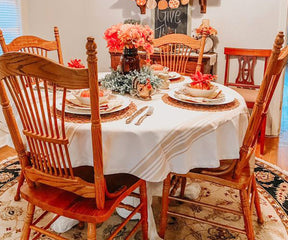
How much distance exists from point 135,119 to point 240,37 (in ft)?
8.25

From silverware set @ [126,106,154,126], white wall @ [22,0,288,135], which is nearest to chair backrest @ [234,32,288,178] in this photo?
silverware set @ [126,106,154,126]

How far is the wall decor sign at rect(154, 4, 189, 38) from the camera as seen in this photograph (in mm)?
3627

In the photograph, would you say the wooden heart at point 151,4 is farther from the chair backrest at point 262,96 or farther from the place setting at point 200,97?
the chair backrest at point 262,96

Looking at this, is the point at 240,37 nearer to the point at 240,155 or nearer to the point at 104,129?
the point at 240,155

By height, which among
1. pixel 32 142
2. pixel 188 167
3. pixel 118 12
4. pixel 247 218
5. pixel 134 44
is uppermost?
pixel 118 12

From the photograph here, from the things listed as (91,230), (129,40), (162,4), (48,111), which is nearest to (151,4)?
(162,4)

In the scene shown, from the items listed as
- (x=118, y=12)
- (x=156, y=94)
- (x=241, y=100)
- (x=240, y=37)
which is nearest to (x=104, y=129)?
(x=156, y=94)

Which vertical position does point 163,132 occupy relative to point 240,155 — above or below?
above

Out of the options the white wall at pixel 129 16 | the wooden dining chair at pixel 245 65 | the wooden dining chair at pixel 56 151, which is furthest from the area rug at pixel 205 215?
the white wall at pixel 129 16

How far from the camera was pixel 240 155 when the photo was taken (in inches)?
59.1

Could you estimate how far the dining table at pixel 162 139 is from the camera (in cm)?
128

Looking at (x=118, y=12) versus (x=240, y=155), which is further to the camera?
(x=118, y=12)

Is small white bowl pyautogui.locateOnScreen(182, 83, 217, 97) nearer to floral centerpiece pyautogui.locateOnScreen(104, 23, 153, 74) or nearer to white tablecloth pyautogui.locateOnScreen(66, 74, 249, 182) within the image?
white tablecloth pyautogui.locateOnScreen(66, 74, 249, 182)

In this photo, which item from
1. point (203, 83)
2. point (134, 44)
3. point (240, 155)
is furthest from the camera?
point (134, 44)
